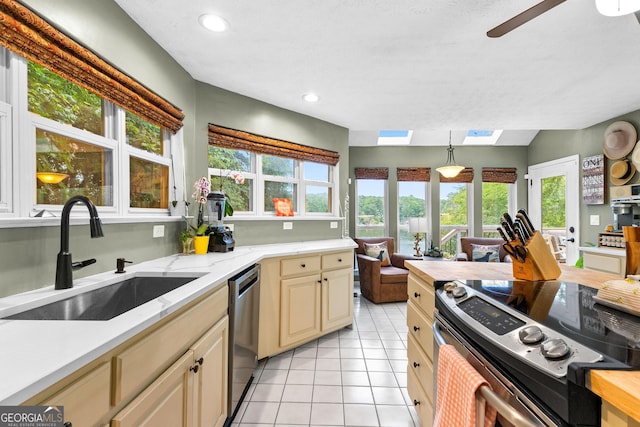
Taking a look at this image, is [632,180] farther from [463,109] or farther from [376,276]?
[376,276]

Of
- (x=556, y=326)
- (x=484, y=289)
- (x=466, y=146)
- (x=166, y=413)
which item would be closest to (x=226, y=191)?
(x=166, y=413)

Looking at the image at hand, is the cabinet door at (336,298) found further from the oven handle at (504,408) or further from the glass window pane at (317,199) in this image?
the oven handle at (504,408)

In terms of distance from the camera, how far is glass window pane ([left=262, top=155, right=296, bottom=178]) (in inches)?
121

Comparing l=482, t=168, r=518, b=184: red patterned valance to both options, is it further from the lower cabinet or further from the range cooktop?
the lower cabinet

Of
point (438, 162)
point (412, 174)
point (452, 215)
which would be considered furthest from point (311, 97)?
point (452, 215)

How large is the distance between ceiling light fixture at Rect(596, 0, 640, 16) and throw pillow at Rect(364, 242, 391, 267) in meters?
3.43

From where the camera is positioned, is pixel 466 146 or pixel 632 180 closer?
pixel 632 180

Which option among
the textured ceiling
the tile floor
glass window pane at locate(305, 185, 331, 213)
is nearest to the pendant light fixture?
the textured ceiling

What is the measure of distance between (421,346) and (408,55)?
195cm

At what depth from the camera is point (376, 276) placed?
13.2ft

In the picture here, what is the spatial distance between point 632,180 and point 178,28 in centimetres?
487

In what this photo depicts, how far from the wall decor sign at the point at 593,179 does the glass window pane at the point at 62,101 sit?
533 centimetres

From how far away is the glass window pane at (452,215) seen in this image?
17.6 ft

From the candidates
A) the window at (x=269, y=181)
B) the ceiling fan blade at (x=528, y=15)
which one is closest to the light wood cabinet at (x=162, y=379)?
the window at (x=269, y=181)
